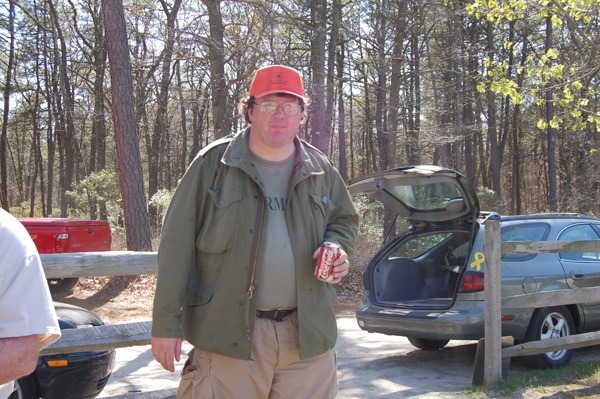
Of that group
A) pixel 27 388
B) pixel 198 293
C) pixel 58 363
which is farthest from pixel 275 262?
pixel 27 388

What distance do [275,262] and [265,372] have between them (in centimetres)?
49

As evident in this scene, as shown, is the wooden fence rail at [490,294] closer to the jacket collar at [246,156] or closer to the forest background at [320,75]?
the jacket collar at [246,156]

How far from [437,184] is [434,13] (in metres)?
13.7

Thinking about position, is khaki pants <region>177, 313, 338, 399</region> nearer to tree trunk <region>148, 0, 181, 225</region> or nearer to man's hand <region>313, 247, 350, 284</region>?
man's hand <region>313, 247, 350, 284</region>

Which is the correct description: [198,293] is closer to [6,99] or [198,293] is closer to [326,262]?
[326,262]

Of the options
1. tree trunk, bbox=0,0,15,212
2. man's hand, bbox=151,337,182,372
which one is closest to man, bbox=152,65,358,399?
man's hand, bbox=151,337,182,372

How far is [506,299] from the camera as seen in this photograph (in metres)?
5.41

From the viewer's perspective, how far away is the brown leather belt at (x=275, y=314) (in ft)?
8.86

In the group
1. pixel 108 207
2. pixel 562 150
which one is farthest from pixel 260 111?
pixel 562 150

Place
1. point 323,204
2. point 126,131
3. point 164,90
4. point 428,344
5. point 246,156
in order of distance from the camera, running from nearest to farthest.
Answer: point 246,156, point 323,204, point 428,344, point 126,131, point 164,90

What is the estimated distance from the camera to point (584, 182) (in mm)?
24703

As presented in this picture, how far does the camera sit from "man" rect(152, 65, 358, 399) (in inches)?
103

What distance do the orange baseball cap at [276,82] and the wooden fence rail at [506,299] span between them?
118 inches

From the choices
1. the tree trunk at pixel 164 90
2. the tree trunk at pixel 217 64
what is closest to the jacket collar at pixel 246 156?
the tree trunk at pixel 217 64
